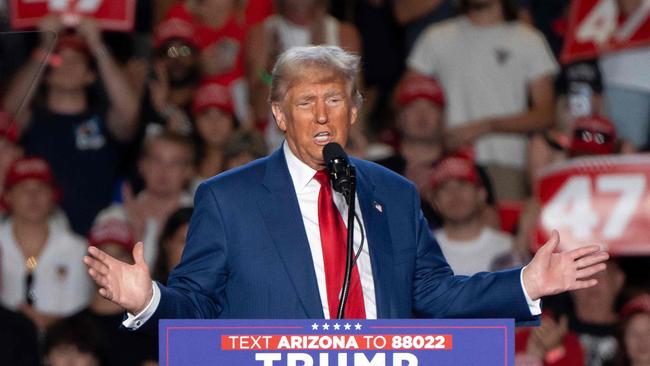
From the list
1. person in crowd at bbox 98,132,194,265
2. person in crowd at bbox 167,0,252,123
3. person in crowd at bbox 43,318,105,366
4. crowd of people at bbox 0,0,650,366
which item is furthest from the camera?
person in crowd at bbox 167,0,252,123

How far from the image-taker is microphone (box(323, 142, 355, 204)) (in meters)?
3.18

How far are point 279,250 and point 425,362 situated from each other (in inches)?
20.6

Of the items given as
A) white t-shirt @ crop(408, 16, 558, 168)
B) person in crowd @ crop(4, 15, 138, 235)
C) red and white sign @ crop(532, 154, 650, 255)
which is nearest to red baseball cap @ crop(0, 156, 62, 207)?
person in crowd @ crop(4, 15, 138, 235)

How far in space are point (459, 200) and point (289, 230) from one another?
3530mm

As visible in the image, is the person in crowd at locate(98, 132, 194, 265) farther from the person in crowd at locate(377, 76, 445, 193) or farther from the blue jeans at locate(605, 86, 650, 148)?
the blue jeans at locate(605, 86, 650, 148)

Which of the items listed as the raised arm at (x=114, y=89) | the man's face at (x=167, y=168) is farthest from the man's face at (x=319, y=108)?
the raised arm at (x=114, y=89)

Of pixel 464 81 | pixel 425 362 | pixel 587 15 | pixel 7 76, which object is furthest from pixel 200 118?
pixel 425 362

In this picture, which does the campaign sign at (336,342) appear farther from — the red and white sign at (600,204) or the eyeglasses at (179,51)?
the eyeglasses at (179,51)

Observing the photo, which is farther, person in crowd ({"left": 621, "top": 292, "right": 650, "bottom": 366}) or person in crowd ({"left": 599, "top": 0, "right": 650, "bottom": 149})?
person in crowd ({"left": 599, "top": 0, "right": 650, "bottom": 149})

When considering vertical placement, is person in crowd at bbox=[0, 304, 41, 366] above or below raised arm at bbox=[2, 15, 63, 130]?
below

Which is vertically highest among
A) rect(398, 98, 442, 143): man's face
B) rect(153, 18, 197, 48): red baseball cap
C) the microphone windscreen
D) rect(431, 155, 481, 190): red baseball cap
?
rect(153, 18, 197, 48): red baseball cap

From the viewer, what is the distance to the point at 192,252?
132 inches

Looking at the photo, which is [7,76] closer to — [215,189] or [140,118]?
[215,189]

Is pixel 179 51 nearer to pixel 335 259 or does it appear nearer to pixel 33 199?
pixel 33 199
